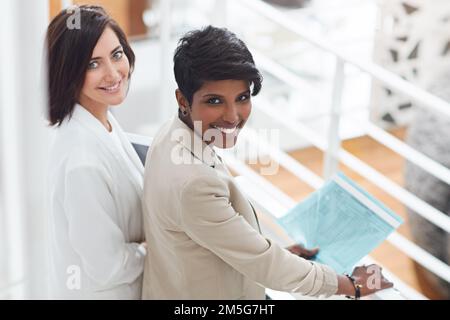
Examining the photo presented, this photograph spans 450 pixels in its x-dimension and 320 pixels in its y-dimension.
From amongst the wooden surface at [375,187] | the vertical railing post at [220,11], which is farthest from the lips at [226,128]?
the wooden surface at [375,187]

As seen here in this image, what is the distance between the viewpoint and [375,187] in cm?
279

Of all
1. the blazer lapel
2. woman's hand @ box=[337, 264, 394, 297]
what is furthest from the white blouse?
woman's hand @ box=[337, 264, 394, 297]

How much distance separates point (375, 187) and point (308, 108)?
0.67 metres

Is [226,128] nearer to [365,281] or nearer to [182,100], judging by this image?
[182,100]

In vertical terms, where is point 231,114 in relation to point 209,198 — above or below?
above

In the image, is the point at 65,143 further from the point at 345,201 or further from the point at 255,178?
the point at 255,178

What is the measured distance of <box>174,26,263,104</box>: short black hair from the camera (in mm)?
1192

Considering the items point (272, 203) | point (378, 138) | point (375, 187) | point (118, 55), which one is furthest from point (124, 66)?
point (375, 187)

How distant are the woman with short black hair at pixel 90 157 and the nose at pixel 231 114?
203 mm

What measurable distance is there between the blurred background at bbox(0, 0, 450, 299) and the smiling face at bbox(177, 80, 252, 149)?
120 mm

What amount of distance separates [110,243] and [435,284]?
1293 mm

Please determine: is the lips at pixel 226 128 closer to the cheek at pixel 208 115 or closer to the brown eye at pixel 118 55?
the cheek at pixel 208 115

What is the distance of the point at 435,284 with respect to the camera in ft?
7.72
